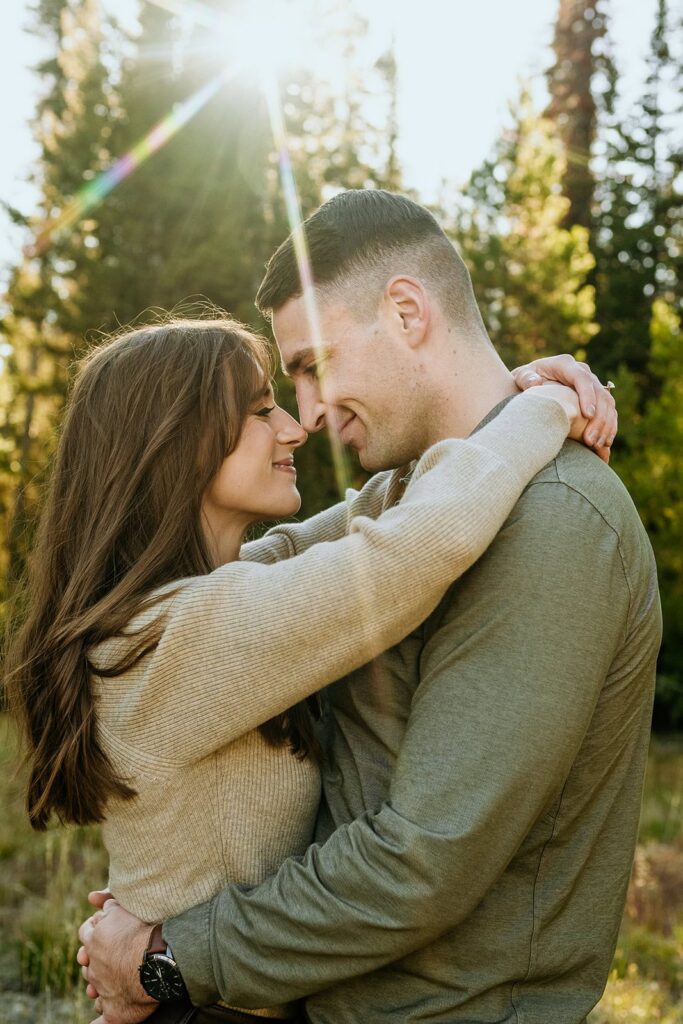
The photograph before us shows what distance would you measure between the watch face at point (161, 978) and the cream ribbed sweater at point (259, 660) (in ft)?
0.41

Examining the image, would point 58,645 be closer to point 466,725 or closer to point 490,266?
point 466,725

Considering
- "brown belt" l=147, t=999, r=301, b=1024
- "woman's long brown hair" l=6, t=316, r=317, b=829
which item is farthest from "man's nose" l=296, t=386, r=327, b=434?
"brown belt" l=147, t=999, r=301, b=1024

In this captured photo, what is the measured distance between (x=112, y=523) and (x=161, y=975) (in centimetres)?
97

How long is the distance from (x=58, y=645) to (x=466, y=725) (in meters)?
0.96

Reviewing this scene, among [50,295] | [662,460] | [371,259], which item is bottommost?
[662,460]

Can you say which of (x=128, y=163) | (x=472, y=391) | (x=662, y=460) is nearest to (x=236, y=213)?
(x=128, y=163)

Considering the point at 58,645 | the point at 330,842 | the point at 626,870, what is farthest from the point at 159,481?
the point at 626,870

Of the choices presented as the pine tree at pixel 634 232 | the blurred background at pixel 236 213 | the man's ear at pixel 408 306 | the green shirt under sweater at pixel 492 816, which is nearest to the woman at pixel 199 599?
the green shirt under sweater at pixel 492 816

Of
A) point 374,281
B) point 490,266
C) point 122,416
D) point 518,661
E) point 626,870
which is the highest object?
point 374,281

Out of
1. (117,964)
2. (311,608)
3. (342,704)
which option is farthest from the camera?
(342,704)

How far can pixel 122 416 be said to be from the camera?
7.64ft

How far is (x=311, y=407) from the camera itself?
2682 mm

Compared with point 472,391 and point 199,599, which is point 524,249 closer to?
point 472,391

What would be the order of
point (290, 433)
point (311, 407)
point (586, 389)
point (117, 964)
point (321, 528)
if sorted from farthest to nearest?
point (321, 528)
point (311, 407)
point (290, 433)
point (586, 389)
point (117, 964)
